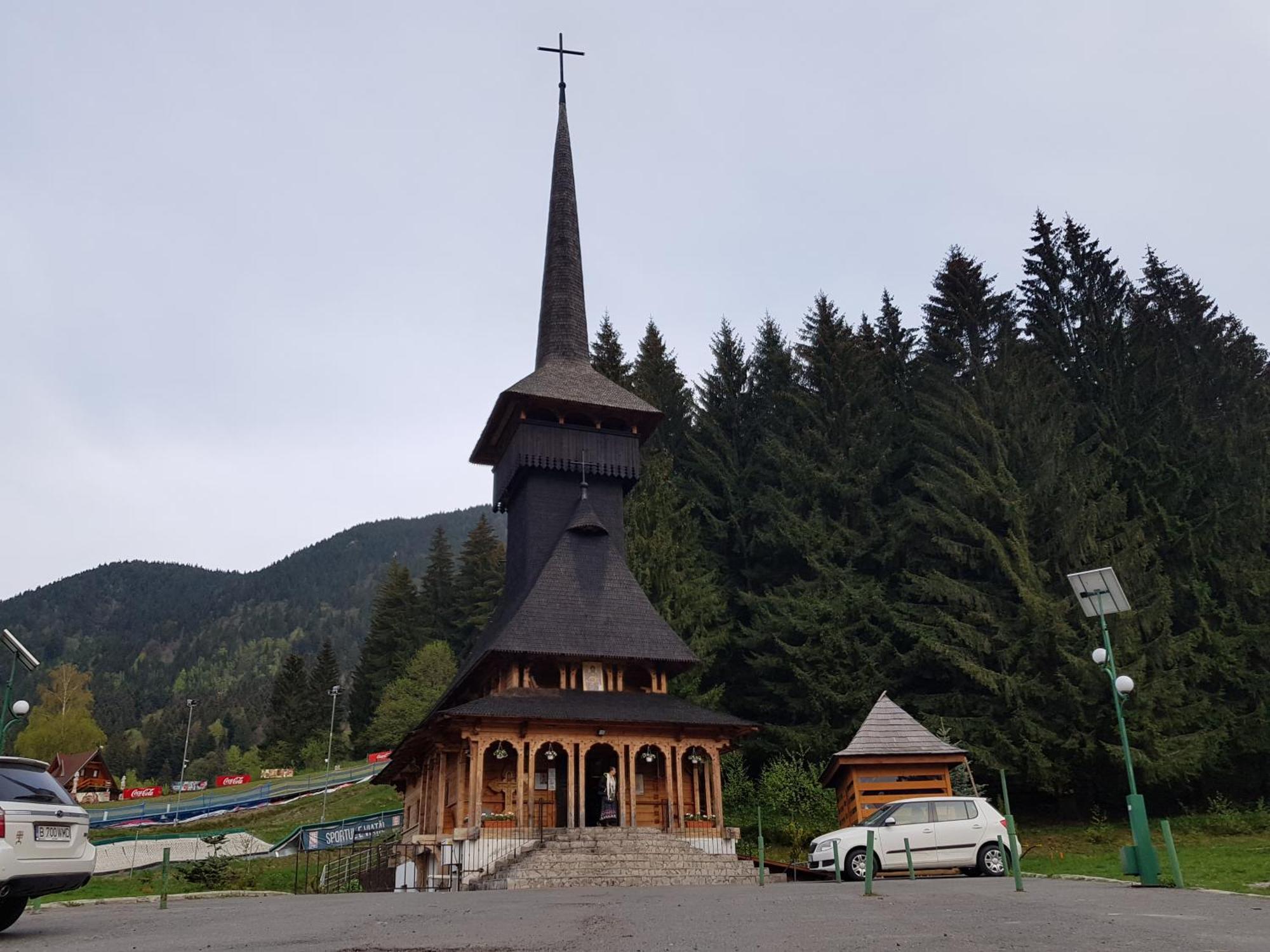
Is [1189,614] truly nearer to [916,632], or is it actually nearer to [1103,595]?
[916,632]

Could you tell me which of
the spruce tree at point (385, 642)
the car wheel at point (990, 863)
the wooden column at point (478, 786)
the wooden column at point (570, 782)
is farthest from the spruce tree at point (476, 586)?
the car wheel at point (990, 863)

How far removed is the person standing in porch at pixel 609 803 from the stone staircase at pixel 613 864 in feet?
5.58

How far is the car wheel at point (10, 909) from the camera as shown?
9.14 m

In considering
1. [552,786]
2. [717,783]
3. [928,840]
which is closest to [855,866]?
[928,840]

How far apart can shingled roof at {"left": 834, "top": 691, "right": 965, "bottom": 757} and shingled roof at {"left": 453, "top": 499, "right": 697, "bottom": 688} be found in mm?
5562

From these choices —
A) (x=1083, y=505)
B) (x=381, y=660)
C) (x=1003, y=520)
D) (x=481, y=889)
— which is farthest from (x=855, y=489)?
(x=381, y=660)

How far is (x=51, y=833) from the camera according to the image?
9.23 metres

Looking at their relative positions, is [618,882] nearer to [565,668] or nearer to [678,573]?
[565,668]

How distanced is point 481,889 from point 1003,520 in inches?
912

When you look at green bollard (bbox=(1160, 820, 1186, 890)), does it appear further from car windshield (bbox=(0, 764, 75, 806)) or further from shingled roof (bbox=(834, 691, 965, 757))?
car windshield (bbox=(0, 764, 75, 806))

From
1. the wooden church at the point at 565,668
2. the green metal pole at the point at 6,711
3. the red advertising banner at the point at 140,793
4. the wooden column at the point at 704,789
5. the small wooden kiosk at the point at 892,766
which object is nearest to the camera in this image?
the green metal pole at the point at 6,711

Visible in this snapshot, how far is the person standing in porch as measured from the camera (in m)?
23.8

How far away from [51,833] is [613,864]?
1268cm

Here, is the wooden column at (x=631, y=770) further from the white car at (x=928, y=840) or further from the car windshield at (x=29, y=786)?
the car windshield at (x=29, y=786)
